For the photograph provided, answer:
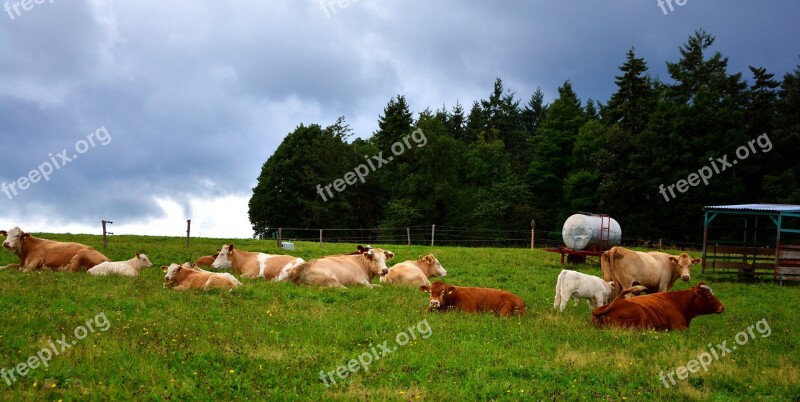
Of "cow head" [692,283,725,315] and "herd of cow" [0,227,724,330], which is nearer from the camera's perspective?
"herd of cow" [0,227,724,330]

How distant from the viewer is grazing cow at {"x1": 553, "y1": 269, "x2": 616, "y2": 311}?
41.4 ft

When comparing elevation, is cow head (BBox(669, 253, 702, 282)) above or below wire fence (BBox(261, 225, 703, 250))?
above

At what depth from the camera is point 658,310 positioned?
36.1 ft

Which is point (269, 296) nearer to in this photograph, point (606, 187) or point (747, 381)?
point (747, 381)

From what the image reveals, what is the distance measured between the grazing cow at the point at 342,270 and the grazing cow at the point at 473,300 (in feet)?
11.6

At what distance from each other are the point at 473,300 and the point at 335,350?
4.25 m

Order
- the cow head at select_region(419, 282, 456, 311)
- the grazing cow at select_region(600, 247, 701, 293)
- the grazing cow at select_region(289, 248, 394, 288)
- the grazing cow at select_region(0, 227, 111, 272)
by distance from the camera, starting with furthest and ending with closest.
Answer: the grazing cow at select_region(600, 247, 701, 293)
the grazing cow at select_region(0, 227, 111, 272)
the grazing cow at select_region(289, 248, 394, 288)
the cow head at select_region(419, 282, 456, 311)

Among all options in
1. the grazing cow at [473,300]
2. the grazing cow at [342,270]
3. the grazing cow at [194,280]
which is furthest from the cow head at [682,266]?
the grazing cow at [194,280]

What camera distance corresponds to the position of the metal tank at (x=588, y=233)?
1091 inches

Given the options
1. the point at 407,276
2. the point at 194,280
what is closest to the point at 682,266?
the point at 407,276

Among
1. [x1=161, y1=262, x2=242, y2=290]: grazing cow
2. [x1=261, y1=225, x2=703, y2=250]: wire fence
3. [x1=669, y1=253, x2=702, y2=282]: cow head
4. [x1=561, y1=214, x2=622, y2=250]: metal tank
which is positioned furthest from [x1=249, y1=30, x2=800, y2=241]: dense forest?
[x1=161, y1=262, x2=242, y2=290]: grazing cow

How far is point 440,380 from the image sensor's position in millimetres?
7113

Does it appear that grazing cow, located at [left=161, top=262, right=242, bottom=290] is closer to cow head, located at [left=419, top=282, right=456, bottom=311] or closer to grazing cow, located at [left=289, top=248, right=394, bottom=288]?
grazing cow, located at [left=289, top=248, right=394, bottom=288]

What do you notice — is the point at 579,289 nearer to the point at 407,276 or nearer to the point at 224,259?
the point at 407,276
